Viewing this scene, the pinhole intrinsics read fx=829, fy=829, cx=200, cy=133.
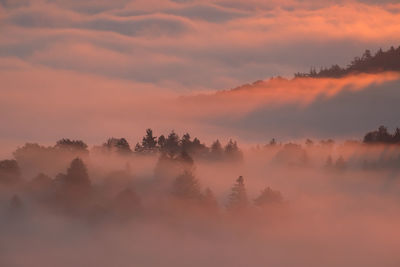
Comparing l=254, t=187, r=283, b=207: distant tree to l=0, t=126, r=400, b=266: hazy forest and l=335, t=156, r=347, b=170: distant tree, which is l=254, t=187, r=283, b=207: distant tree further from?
l=335, t=156, r=347, b=170: distant tree

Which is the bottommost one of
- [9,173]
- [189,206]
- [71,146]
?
[189,206]

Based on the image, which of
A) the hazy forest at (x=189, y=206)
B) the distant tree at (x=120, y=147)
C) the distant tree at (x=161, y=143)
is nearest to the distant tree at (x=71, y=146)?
the distant tree at (x=120, y=147)

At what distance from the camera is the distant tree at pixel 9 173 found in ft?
422

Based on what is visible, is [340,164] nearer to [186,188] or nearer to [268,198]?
[268,198]

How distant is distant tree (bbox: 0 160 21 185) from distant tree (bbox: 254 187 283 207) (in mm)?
38001

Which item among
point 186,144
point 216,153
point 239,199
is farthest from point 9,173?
point 216,153

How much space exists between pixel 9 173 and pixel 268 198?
41.6m

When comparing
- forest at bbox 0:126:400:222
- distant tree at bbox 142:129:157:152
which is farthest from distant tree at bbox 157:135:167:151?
distant tree at bbox 142:129:157:152

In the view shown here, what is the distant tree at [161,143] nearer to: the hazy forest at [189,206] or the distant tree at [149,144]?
the distant tree at [149,144]

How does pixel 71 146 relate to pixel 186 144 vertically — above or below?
above

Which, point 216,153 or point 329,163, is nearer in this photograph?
point 329,163

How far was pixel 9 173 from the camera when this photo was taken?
430 feet

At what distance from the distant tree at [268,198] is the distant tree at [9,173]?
38.0 meters

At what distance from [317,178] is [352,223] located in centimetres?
1622
